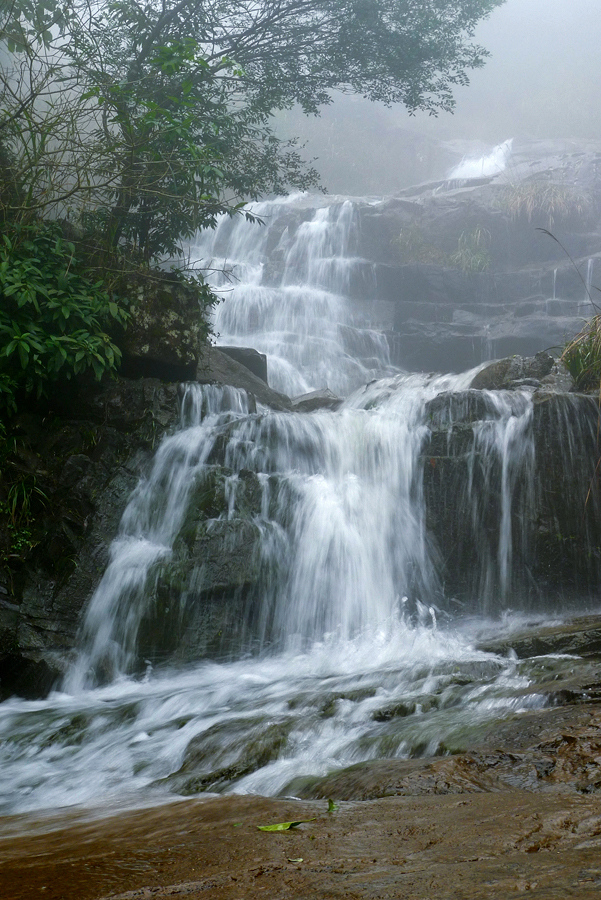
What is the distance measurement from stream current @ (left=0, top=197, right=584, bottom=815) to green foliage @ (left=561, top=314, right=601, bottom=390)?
0.90 meters

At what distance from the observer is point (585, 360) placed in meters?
7.41

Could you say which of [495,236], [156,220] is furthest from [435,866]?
[495,236]

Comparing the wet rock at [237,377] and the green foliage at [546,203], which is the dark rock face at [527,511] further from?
the green foliage at [546,203]

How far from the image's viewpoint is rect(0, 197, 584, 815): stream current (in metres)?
3.36

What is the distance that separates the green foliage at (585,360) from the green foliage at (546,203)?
33.7 feet

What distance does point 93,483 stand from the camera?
661cm

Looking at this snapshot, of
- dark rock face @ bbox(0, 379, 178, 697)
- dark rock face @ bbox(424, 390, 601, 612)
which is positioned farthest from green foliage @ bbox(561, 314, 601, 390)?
dark rock face @ bbox(0, 379, 178, 697)

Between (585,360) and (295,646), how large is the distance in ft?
14.5

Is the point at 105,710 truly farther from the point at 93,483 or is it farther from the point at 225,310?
the point at 225,310

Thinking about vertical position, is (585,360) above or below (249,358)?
below

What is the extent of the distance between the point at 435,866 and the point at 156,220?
8212 millimetres

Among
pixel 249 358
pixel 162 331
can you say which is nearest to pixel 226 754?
pixel 162 331

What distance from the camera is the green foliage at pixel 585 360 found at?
23.6 ft

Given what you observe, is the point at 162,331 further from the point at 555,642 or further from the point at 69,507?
the point at 555,642
